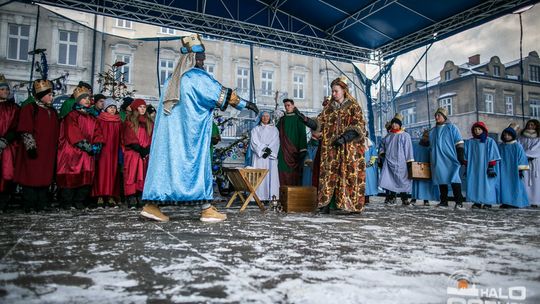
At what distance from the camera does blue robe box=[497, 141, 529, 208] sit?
6.50 m

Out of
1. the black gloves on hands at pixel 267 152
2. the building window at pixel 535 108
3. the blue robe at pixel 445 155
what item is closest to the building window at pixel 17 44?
the black gloves on hands at pixel 267 152

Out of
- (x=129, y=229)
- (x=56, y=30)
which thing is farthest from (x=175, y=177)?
(x=56, y=30)

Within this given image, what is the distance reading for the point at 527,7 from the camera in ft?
22.9

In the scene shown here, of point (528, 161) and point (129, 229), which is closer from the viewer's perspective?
point (129, 229)

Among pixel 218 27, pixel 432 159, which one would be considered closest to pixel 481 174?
pixel 432 159

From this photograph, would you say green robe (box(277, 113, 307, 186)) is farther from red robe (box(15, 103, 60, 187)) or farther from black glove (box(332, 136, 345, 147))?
red robe (box(15, 103, 60, 187))

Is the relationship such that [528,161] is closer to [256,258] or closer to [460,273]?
[460,273]

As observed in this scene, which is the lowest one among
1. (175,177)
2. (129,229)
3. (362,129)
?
(129,229)

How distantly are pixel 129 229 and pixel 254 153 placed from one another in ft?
12.2

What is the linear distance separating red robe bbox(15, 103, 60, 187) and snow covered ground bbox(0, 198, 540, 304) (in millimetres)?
1701

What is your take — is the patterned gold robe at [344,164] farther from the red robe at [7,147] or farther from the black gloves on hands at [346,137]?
the red robe at [7,147]

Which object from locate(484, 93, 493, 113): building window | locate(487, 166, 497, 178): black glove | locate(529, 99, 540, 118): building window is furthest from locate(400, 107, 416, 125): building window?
locate(487, 166, 497, 178): black glove

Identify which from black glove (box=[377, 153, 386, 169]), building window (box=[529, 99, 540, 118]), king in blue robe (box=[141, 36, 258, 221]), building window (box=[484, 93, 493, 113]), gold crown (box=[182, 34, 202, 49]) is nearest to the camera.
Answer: king in blue robe (box=[141, 36, 258, 221])

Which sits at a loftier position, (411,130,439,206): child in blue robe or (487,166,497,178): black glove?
(487,166,497,178): black glove
